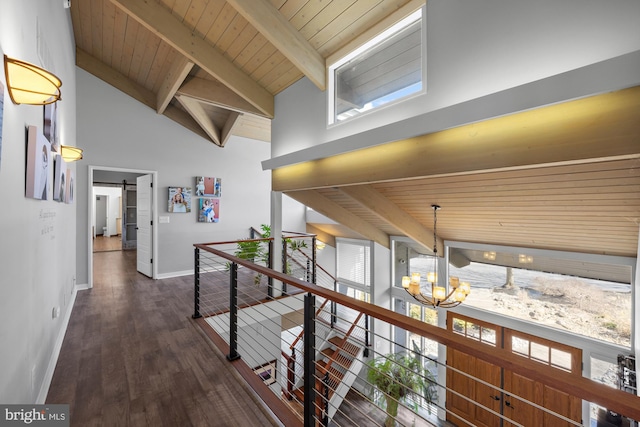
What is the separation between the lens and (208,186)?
5.89 meters

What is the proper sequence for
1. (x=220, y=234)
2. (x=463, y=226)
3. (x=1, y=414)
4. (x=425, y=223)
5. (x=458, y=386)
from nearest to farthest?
(x=1, y=414)
(x=463, y=226)
(x=425, y=223)
(x=458, y=386)
(x=220, y=234)

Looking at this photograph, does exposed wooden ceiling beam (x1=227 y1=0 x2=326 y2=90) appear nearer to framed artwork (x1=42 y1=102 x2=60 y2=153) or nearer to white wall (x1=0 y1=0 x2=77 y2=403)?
white wall (x1=0 y1=0 x2=77 y2=403)

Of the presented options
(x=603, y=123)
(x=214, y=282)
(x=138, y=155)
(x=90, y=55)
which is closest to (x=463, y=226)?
(x=603, y=123)

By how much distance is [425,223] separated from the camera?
192 inches

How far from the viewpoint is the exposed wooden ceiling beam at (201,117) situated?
4.74m

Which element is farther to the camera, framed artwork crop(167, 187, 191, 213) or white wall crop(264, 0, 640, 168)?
framed artwork crop(167, 187, 191, 213)

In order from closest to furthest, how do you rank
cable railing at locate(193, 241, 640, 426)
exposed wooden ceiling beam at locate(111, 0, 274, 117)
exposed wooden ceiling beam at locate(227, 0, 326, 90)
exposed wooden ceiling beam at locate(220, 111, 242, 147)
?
cable railing at locate(193, 241, 640, 426) < exposed wooden ceiling beam at locate(227, 0, 326, 90) < exposed wooden ceiling beam at locate(111, 0, 274, 117) < exposed wooden ceiling beam at locate(220, 111, 242, 147)

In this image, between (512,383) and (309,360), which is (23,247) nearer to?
(309,360)

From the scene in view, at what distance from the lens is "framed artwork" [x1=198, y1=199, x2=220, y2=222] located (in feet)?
19.1

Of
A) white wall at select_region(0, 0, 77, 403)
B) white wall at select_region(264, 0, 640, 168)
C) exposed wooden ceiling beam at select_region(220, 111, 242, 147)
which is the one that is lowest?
white wall at select_region(0, 0, 77, 403)

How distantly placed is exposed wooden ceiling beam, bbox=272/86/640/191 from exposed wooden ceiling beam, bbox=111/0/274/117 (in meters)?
2.02

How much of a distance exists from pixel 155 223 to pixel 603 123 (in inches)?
233

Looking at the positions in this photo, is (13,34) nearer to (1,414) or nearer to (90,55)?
(1,414)

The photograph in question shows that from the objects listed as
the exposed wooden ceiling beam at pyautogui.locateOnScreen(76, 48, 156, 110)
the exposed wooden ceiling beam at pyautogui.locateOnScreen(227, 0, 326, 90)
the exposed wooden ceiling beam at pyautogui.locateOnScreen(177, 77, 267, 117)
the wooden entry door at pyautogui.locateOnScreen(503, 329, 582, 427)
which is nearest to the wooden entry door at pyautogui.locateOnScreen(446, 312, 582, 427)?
the wooden entry door at pyautogui.locateOnScreen(503, 329, 582, 427)
